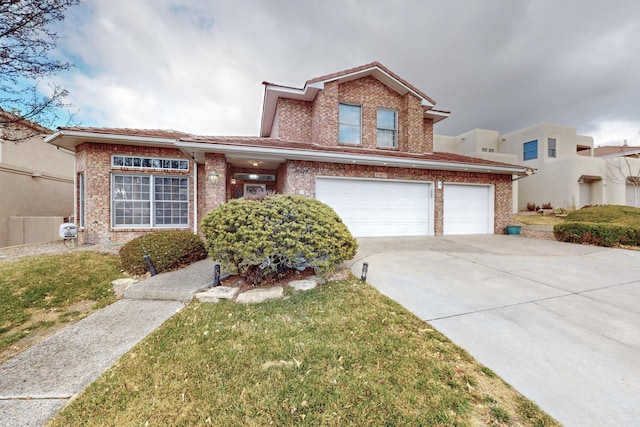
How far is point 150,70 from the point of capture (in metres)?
10.9

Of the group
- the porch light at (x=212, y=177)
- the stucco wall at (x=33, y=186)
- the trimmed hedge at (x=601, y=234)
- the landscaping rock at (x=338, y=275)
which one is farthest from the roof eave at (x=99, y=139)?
the trimmed hedge at (x=601, y=234)

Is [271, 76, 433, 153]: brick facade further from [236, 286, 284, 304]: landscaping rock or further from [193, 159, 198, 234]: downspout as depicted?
[236, 286, 284, 304]: landscaping rock

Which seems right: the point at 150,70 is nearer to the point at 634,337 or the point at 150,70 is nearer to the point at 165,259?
the point at 165,259

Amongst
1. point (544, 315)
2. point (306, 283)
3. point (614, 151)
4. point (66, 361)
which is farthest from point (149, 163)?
point (614, 151)

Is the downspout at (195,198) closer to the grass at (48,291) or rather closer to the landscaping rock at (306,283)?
the grass at (48,291)

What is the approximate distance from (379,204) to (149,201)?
9301mm

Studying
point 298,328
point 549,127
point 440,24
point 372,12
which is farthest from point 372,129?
point 549,127

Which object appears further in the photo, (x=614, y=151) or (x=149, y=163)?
(x=614, y=151)

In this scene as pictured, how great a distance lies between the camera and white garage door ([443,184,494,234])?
10562 mm

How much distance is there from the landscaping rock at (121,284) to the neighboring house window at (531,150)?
27342 millimetres

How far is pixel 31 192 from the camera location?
11.5 meters

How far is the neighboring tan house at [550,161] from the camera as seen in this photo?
1758 centimetres

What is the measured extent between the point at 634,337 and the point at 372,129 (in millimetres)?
9783

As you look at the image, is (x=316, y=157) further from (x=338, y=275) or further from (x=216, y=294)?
(x=216, y=294)
